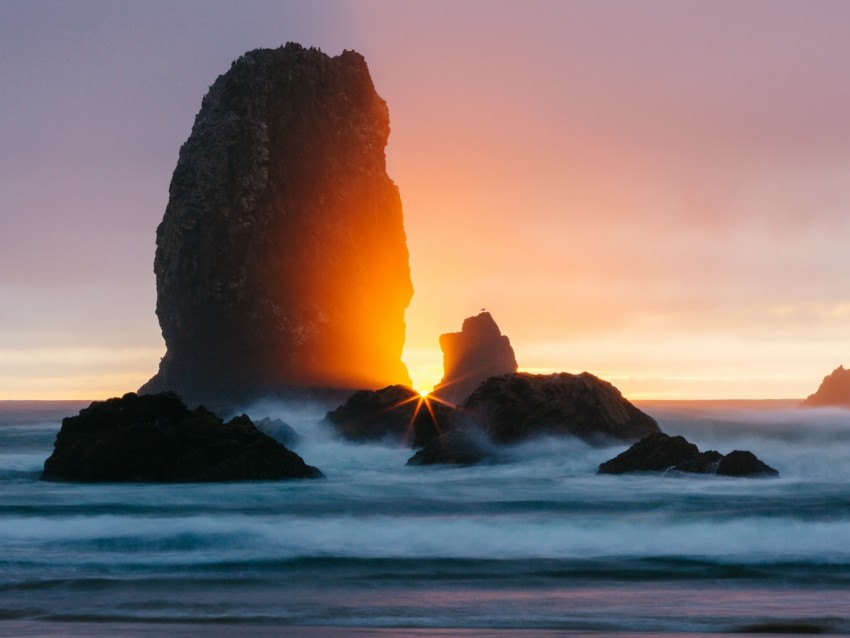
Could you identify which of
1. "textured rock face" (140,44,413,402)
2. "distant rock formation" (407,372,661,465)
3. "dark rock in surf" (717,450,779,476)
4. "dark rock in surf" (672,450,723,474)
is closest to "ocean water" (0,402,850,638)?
"dark rock in surf" (717,450,779,476)

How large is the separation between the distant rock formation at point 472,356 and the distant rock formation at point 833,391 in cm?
5522

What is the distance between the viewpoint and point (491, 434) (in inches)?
1818

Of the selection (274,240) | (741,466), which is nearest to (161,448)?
(741,466)

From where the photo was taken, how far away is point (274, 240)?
96188 millimetres

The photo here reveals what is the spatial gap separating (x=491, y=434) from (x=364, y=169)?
60642mm

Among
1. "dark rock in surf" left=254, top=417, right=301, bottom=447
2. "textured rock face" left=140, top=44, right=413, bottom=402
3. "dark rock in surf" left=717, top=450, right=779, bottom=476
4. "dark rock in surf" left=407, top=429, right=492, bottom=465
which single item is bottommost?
"dark rock in surf" left=717, top=450, right=779, bottom=476

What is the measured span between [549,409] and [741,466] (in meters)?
10.2

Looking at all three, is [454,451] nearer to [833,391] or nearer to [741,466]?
[741,466]

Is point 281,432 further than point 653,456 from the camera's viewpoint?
Yes

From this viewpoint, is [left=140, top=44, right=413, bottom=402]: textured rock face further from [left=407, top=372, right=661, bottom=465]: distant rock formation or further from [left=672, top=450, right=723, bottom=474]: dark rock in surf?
[left=672, top=450, right=723, bottom=474]: dark rock in surf

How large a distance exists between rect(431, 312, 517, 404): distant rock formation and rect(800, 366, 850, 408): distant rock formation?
5522 cm

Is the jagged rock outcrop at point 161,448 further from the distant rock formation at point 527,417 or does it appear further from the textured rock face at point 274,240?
the textured rock face at point 274,240

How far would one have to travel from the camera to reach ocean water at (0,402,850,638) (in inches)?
648

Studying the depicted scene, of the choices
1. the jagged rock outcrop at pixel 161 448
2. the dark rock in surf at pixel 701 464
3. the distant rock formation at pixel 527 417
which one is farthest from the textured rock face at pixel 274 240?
the dark rock in surf at pixel 701 464
